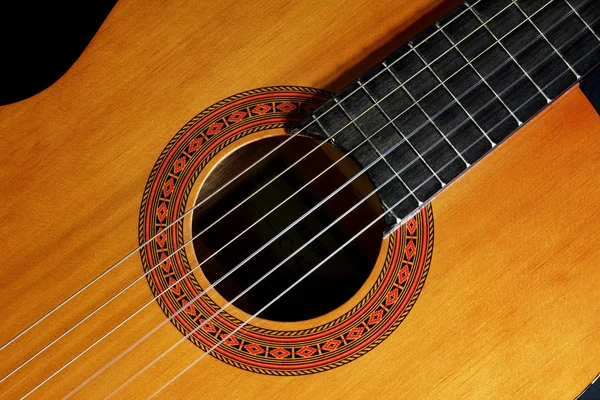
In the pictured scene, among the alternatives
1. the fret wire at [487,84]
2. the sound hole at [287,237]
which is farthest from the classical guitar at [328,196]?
the sound hole at [287,237]

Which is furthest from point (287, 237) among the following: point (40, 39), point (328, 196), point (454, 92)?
point (40, 39)

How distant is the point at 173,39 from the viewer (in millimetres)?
940

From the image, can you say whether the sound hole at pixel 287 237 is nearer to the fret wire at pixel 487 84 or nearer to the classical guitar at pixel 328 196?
the classical guitar at pixel 328 196

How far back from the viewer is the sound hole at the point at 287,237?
1141mm

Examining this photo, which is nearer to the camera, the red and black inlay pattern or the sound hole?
the red and black inlay pattern

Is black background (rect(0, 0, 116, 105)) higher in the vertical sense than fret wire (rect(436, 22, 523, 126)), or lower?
higher

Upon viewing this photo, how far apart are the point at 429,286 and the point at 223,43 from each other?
1.69ft

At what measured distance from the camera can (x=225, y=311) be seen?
915 mm

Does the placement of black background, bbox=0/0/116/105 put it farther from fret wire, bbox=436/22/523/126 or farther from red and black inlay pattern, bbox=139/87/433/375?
fret wire, bbox=436/22/523/126

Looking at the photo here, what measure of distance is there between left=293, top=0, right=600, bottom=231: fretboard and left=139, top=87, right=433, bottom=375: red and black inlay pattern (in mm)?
57

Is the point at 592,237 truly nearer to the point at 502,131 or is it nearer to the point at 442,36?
the point at 502,131

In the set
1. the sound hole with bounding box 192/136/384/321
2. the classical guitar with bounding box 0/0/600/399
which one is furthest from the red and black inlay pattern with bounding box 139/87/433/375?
the sound hole with bounding box 192/136/384/321

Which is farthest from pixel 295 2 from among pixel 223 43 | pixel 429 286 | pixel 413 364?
pixel 413 364

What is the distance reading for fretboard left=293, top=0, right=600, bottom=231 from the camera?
0.92m
